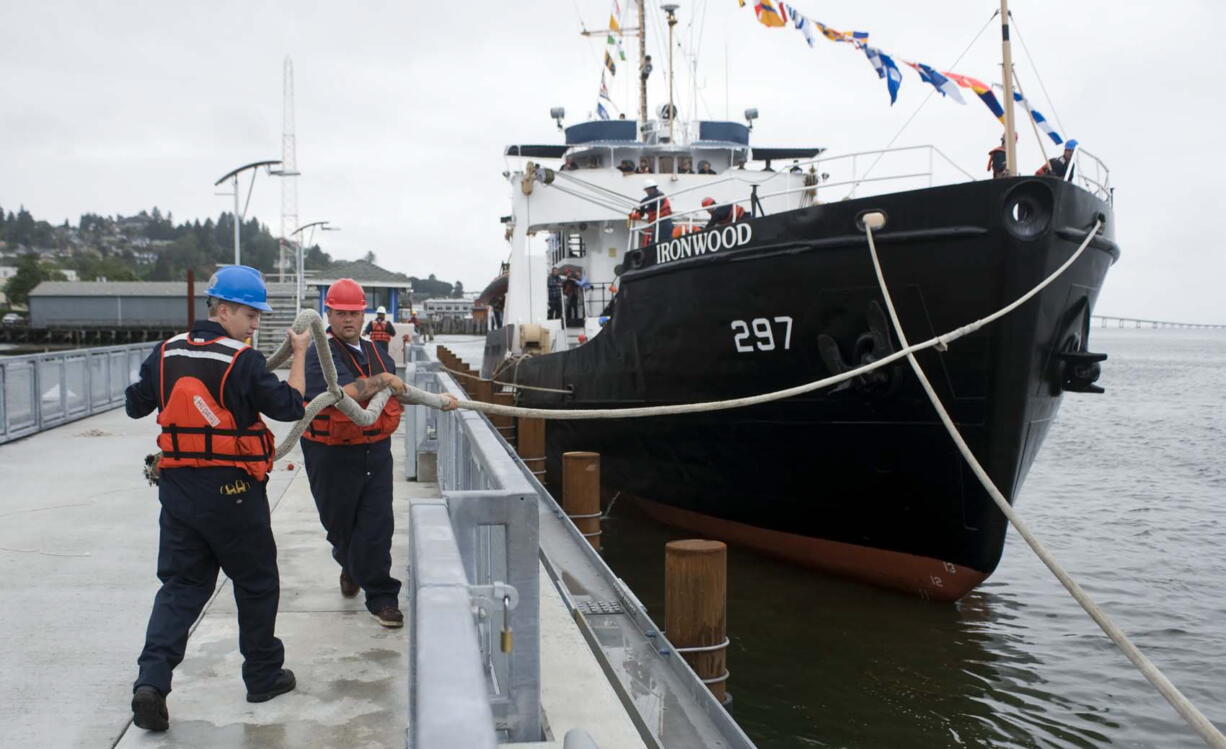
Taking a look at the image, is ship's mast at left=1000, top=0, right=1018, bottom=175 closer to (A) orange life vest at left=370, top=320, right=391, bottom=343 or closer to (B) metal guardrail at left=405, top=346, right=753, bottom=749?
(B) metal guardrail at left=405, top=346, right=753, bottom=749

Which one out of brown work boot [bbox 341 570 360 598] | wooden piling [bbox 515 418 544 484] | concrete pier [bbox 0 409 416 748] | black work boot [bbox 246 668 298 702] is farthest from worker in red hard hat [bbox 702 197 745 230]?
black work boot [bbox 246 668 298 702]

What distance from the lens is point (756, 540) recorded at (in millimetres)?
9781

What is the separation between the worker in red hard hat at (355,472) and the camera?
4.66 metres

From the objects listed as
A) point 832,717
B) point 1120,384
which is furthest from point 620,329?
point 1120,384

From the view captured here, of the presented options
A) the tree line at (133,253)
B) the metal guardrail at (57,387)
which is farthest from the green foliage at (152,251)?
the metal guardrail at (57,387)

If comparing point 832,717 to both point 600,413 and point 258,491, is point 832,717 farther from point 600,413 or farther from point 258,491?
point 258,491

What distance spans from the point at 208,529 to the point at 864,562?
21.5 ft

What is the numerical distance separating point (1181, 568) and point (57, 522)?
1125cm

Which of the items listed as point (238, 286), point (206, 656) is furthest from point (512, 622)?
point (206, 656)

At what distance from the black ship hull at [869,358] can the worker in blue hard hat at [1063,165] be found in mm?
286

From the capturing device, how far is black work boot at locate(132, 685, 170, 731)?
11.4ft

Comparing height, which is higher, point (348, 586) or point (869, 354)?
point (869, 354)

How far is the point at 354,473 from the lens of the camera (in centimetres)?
467

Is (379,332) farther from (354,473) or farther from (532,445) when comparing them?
(354,473)
